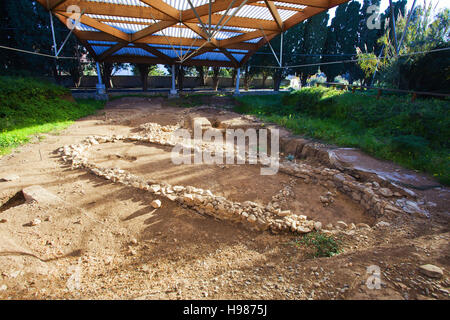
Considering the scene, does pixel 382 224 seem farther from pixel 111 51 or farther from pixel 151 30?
pixel 111 51

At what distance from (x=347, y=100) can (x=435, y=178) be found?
7268 millimetres

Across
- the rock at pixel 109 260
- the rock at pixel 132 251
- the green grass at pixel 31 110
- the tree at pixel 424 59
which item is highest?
the tree at pixel 424 59

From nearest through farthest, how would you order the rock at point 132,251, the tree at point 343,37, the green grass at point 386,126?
the rock at point 132,251
the green grass at point 386,126
the tree at point 343,37

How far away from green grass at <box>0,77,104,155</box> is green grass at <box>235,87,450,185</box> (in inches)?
439

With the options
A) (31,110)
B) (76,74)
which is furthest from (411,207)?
(76,74)

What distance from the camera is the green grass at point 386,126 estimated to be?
645cm

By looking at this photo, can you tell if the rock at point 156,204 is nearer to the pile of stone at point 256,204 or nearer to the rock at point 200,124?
the pile of stone at point 256,204

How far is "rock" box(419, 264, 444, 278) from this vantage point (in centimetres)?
235

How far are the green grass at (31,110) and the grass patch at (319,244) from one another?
9268mm

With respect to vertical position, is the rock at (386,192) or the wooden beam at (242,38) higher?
the wooden beam at (242,38)

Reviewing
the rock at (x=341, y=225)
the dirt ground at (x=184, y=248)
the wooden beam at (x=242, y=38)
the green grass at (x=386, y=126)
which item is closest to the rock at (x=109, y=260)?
the dirt ground at (x=184, y=248)

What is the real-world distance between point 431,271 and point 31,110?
15613mm

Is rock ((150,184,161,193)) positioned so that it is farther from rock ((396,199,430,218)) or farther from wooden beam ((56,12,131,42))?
wooden beam ((56,12,131,42))

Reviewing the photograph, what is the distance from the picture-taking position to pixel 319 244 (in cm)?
336
